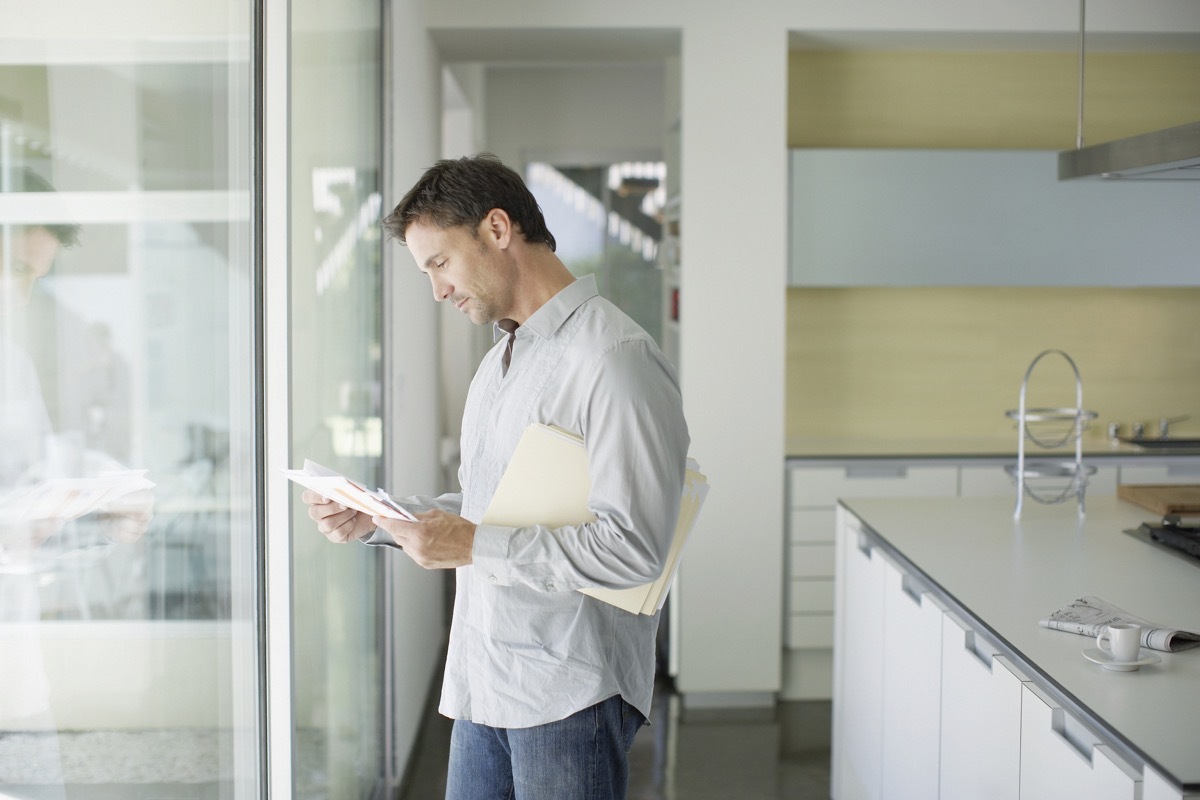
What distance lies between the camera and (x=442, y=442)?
4902 mm

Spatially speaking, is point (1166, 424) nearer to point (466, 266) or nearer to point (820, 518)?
point (820, 518)

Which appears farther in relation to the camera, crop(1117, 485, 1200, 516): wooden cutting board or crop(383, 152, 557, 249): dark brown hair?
crop(1117, 485, 1200, 516): wooden cutting board

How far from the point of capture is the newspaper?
1.82m

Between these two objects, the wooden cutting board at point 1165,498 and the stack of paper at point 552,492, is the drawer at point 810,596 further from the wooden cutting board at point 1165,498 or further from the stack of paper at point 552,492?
the stack of paper at point 552,492

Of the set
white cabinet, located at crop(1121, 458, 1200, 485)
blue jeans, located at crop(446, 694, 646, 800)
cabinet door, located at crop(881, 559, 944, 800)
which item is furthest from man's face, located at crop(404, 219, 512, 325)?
white cabinet, located at crop(1121, 458, 1200, 485)

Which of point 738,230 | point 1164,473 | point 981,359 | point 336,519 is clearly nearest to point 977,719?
point 336,519

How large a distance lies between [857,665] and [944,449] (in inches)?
58.4

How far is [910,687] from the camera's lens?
2541 millimetres

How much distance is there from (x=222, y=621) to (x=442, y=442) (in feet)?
10.3

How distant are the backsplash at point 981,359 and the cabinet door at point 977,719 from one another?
2.46 meters

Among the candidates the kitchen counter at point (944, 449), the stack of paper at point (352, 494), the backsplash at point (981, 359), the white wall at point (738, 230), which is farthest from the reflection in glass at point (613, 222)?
the stack of paper at point (352, 494)

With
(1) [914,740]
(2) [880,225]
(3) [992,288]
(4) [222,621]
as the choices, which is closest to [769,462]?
(2) [880,225]

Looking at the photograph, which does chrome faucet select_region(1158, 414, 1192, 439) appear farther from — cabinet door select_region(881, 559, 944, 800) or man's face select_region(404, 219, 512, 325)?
man's face select_region(404, 219, 512, 325)

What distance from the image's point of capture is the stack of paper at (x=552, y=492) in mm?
1552
